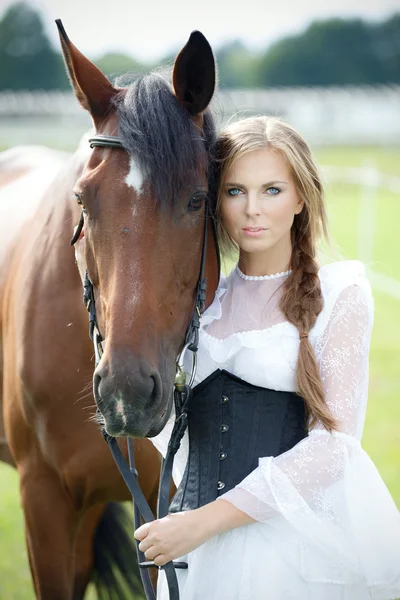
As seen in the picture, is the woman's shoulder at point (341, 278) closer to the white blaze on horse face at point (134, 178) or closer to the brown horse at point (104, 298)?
the brown horse at point (104, 298)

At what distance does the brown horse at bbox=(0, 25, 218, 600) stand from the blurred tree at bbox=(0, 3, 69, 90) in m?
61.8

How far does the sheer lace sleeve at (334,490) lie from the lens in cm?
198

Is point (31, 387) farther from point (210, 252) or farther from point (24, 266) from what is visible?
point (210, 252)

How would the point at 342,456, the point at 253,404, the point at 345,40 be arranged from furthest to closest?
1. the point at 345,40
2. the point at 253,404
3. the point at 342,456

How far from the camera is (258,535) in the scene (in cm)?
205

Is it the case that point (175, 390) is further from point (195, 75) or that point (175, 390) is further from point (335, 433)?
point (195, 75)

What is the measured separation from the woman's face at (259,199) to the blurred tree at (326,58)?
72.8 meters

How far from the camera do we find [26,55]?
213 ft

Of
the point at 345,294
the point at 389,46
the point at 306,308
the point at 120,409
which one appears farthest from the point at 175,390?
the point at 389,46

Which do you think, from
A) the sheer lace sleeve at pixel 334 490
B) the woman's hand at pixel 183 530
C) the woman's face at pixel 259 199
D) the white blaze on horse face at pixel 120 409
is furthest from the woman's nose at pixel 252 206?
the woman's hand at pixel 183 530

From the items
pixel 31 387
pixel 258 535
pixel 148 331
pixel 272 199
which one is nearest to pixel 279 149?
pixel 272 199

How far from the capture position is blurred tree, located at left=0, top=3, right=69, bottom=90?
62688 millimetres

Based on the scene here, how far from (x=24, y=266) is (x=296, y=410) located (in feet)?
4.13

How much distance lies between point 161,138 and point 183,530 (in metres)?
0.97
